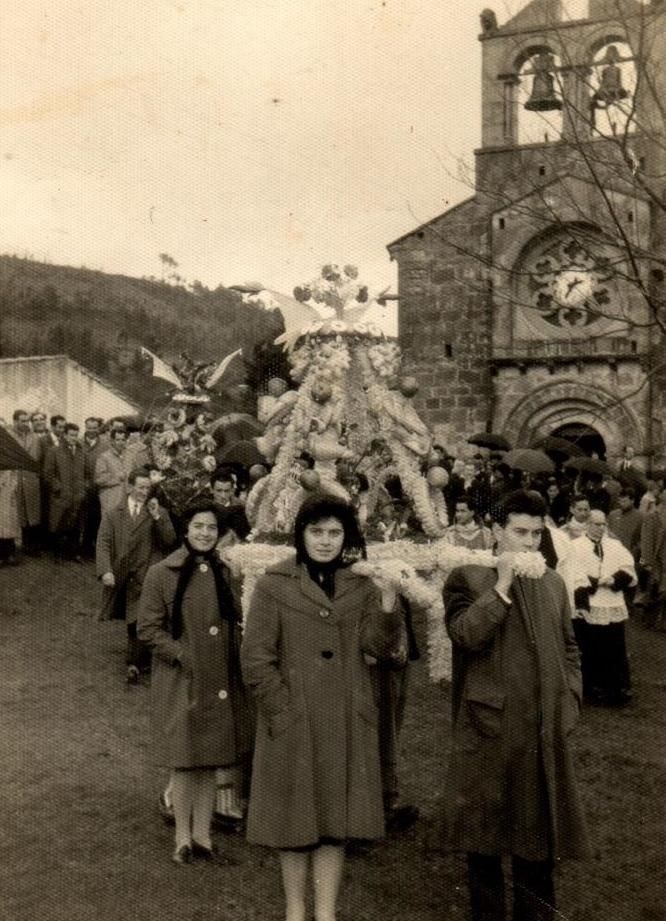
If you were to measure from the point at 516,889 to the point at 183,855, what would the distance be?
1808mm

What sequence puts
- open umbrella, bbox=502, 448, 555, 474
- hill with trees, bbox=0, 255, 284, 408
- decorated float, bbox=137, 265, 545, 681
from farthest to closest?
hill with trees, bbox=0, 255, 284, 408 → open umbrella, bbox=502, 448, 555, 474 → decorated float, bbox=137, 265, 545, 681

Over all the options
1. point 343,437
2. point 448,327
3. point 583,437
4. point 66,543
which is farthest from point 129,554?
point 448,327

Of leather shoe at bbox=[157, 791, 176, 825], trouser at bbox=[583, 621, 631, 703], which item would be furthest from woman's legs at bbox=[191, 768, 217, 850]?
trouser at bbox=[583, 621, 631, 703]

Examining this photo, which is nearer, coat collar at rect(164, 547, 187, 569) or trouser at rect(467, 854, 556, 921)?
trouser at rect(467, 854, 556, 921)

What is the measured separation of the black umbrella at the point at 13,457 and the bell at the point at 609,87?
7614 mm

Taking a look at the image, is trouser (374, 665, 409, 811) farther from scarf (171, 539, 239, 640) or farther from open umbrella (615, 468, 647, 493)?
open umbrella (615, 468, 647, 493)

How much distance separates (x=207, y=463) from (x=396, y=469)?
312cm

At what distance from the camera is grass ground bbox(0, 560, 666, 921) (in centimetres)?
491

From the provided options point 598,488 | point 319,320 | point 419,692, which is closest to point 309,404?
point 319,320

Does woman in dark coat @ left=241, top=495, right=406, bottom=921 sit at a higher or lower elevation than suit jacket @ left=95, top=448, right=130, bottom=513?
lower

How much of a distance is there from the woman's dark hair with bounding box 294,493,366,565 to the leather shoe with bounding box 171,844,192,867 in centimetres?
184

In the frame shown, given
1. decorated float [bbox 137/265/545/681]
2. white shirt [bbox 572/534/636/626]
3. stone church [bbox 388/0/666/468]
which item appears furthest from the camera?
stone church [bbox 388/0/666/468]

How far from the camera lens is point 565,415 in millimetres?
24156

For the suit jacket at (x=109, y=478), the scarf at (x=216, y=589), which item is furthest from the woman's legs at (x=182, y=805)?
the suit jacket at (x=109, y=478)
